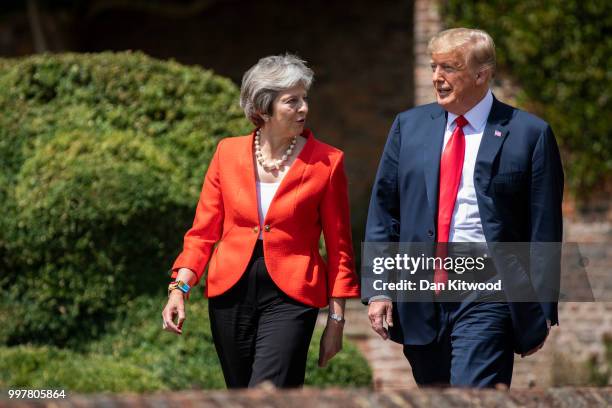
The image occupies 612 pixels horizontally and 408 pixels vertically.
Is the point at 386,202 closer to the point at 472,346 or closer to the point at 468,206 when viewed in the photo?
the point at 468,206

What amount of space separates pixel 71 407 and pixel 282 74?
2.30m

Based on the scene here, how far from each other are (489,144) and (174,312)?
139 cm

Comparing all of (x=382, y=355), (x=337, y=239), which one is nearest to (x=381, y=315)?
(x=337, y=239)

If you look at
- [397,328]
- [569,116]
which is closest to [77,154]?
[397,328]

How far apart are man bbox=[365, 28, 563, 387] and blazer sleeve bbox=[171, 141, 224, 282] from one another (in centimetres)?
71

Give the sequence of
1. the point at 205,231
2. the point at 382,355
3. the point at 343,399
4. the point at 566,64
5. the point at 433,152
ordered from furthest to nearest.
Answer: the point at 566,64 < the point at 382,355 < the point at 205,231 < the point at 433,152 < the point at 343,399

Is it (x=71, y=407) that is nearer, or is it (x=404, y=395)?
(x=71, y=407)

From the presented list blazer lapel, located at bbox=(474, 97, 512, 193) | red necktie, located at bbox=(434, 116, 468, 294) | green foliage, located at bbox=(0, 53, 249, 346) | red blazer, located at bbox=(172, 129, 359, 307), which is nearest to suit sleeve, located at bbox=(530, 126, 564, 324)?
blazer lapel, located at bbox=(474, 97, 512, 193)

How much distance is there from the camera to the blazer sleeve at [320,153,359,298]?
4562 mm

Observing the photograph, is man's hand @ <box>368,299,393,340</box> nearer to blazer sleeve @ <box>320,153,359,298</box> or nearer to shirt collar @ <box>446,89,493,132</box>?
blazer sleeve @ <box>320,153,359,298</box>

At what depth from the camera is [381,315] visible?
14.6 ft

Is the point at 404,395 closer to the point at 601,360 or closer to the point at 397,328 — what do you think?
the point at 397,328

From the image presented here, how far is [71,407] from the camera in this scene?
2.48 meters

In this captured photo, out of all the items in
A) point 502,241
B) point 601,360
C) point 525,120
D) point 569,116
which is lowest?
point 601,360
